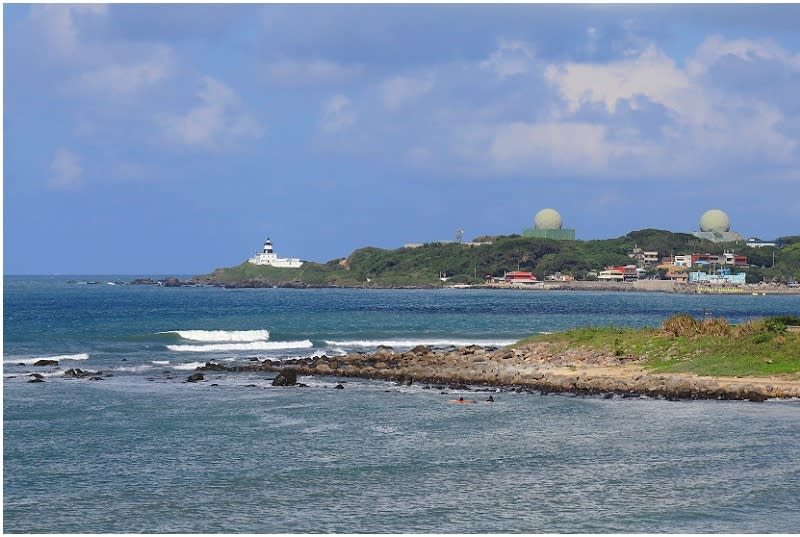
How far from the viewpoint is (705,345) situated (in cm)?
3966

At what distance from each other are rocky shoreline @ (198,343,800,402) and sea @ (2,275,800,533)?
135 cm

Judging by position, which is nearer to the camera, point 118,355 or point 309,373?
point 309,373

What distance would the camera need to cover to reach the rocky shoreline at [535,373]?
3331 centimetres

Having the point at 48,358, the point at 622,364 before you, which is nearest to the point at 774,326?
the point at 622,364

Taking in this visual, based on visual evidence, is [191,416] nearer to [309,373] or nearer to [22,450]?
[22,450]

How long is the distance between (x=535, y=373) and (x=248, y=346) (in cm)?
2592

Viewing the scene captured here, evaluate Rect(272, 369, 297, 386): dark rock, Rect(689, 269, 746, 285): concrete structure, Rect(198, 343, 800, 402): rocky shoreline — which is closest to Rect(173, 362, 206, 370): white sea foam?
Rect(198, 343, 800, 402): rocky shoreline

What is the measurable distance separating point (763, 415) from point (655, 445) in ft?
19.7

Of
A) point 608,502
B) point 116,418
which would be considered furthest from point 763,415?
point 116,418

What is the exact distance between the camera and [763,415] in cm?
2855

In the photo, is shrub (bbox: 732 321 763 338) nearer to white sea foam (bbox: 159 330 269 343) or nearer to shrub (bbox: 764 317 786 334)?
shrub (bbox: 764 317 786 334)

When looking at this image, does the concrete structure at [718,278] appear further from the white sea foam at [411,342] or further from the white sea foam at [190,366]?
the white sea foam at [190,366]

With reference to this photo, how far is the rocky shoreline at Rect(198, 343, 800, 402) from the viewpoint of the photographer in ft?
109

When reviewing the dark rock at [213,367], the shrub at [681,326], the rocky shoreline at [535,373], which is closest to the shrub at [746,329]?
the shrub at [681,326]
